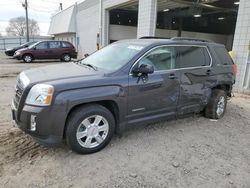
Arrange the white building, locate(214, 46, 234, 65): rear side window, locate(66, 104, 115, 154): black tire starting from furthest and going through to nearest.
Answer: the white building → locate(214, 46, 234, 65): rear side window → locate(66, 104, 115, 154): black tire

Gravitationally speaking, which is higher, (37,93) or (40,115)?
(37,93)

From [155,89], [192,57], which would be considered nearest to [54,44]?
[192,57]

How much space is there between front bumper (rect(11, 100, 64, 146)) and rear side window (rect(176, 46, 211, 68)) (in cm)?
241

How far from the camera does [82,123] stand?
10.5 feet

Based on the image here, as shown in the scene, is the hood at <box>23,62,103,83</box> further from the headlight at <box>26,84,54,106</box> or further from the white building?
the white building

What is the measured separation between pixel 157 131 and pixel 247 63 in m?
5.45

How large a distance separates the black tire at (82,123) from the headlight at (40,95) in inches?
16.7

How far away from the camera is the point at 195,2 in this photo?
14906 millimetres

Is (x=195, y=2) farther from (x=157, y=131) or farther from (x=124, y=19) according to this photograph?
(x=157, y=131)

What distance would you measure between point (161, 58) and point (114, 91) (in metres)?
1.20

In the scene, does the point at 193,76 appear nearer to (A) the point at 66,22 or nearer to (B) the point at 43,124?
(B) the point at 43,124

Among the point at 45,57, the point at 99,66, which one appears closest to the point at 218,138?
the point at 99,66

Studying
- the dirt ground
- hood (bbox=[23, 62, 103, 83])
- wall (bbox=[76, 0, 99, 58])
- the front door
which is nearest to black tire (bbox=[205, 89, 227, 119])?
the dirt ground

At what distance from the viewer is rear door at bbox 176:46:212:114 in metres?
4.18
